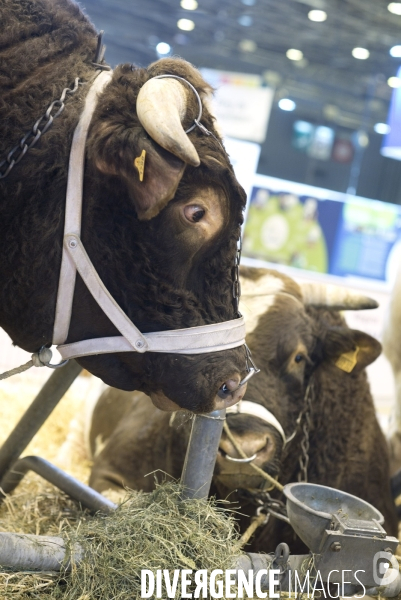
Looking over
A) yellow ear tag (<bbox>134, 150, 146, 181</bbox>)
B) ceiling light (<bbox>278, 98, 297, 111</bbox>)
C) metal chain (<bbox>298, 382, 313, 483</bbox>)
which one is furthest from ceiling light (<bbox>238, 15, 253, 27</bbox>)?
yellow ear tag (<bbox>134, 150, 146, 181</bbox>)

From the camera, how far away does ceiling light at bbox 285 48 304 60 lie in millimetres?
12523

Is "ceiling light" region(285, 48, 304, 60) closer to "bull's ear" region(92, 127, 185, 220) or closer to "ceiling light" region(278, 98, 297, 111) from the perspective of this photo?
"ceiling light" region(278, 98, 297, 111)

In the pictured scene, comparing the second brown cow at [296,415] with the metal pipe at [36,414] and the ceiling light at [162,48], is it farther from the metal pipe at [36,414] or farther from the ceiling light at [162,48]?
the ceiling light at [162,48]

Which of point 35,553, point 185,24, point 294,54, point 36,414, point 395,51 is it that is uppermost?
point 294,54

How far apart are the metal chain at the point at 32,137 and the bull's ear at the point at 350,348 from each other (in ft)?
6.44

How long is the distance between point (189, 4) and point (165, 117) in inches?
433

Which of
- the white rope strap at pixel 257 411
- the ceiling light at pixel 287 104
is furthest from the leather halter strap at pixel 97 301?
the ceiling light at pixel 287 104

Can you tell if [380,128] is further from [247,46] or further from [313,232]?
[247,46]

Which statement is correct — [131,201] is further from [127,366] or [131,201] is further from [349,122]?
[349,122]

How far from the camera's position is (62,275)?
177cm

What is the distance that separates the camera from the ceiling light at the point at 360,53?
12.1 meters

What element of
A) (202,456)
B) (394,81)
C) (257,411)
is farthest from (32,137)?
(394,81)

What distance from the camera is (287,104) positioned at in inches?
482

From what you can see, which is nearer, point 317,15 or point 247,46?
point 317,15
